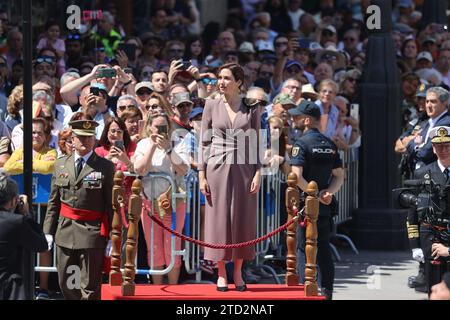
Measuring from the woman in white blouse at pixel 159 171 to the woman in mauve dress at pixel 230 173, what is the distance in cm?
112

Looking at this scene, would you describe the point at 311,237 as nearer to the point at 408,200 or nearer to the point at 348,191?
the point at 408,200

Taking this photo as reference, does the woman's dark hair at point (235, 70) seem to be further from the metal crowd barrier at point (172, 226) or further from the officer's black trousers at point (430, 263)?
the officer's black trousers at point (430, 263)

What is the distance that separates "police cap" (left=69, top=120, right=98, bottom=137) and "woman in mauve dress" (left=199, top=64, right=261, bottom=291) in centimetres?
102

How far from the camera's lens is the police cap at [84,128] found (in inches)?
514

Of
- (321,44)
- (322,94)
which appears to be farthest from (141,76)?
(321,44)

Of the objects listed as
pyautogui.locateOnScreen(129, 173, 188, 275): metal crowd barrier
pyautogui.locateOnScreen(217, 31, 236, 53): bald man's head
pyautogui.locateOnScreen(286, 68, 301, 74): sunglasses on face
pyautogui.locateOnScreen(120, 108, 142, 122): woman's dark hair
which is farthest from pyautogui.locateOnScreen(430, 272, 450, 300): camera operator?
pyautogui.locateOnScreen(217, 31, 236, 53): bald man's head

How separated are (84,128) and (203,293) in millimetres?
1862

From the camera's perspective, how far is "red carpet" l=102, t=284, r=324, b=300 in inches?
485

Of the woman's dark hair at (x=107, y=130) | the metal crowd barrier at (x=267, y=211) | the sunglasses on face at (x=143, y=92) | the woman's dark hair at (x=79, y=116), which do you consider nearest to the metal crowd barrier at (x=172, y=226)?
the woman's dark hair at (x=107, y=130)

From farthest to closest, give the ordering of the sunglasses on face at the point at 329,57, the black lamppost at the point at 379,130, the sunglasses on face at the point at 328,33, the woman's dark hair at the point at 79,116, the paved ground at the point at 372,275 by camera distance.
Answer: the sunglasses on face at the point at 328,33, the sunglasses on face at the point at 329,57, the black lamppost at the point at 379,130, the paved ground at the point at 372,275, the woman's dark hair at the point at 79,116

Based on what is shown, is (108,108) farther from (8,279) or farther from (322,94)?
(8,279)

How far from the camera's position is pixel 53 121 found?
1544 centimetres

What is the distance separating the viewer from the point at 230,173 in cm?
1291

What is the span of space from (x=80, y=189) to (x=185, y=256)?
1.74 m
